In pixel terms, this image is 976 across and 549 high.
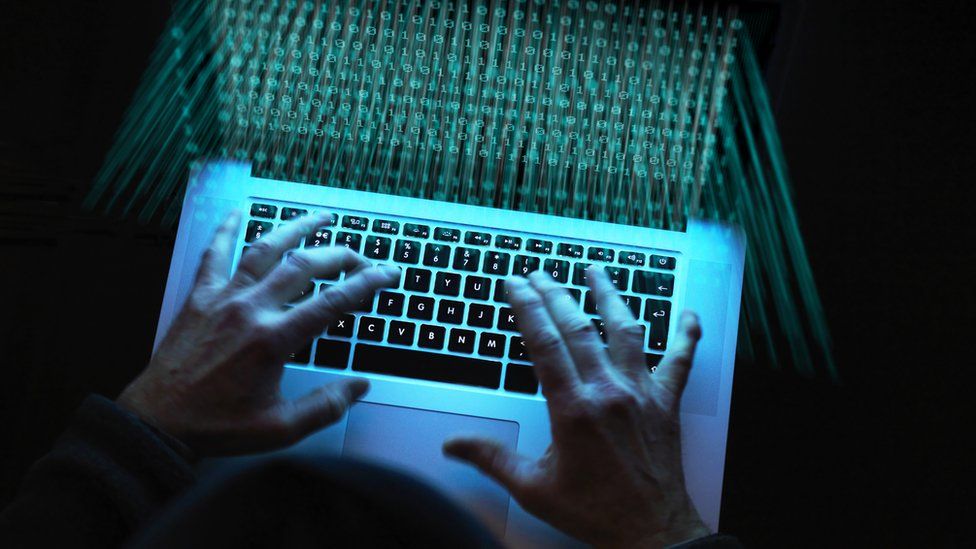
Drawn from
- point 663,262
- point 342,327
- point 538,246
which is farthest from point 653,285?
point 342,327

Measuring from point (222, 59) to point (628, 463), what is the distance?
62 centimetres

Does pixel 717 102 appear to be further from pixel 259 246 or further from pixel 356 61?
pixel 259 246

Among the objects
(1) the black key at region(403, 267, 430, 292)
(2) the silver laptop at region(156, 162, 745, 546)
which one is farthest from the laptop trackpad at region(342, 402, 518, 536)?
(1) the black key at region(403, 267, 430, 292)

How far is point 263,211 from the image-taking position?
28.3 inches

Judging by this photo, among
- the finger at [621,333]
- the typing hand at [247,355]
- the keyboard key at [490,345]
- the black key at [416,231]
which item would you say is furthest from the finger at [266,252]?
the finger at [621,333]

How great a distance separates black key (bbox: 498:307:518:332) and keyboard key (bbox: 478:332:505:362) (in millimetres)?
12

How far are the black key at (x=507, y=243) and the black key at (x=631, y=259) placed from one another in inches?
4.4

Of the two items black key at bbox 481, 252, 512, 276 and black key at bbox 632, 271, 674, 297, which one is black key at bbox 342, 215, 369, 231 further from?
black key at bbox 632, 271, 674, 297

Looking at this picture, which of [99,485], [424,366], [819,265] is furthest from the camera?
[819,265]

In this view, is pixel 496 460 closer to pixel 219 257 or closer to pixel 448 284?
pixel 448 284

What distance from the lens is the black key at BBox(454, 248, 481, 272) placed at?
2.35 feet

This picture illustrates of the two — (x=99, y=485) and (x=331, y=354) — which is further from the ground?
(x=331, y=354)

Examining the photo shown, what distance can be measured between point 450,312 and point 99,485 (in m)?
0.36

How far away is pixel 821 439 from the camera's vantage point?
79cm
